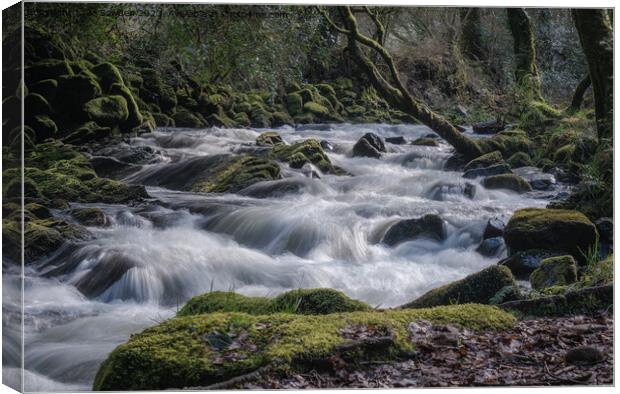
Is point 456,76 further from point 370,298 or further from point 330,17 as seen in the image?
point 370,298

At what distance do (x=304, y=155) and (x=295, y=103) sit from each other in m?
0.45

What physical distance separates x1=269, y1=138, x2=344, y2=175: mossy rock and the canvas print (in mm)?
18

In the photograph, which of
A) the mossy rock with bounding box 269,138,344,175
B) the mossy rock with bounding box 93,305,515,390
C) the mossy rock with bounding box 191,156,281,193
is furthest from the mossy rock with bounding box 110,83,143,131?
the mossy rock with bounding box 93,305,515,390

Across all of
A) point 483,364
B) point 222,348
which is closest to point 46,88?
point 222,348

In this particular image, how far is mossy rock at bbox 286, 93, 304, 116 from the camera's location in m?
7.32

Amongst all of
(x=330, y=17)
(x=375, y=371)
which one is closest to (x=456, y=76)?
(x=330, y=17)

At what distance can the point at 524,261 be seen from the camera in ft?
23.9

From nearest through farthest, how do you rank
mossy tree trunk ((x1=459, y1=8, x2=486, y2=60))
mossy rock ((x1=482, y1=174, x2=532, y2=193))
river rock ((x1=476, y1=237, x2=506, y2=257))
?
river rock ((x1=476, y1=237, x2=506, y2=257)) → mossy tree trunk ((x1=459, y1=8, x2=486, y2=60)) → mossy rock ((x1=482, y1=174, x2=532, y2=193))

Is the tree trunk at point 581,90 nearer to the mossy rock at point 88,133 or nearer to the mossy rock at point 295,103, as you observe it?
the mossy rock at point 295,103

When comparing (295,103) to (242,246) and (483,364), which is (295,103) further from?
(483,364)

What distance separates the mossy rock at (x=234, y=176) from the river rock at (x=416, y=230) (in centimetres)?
102

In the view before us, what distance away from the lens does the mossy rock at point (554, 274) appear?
23.6 ft

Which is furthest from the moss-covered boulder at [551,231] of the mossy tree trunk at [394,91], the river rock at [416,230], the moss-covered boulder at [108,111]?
the moss-covered boulder at [108,111]

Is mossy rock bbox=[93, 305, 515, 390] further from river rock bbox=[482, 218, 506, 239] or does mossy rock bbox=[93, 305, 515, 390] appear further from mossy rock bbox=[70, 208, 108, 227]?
river rock bbox=[482, 218, 506, 239]
